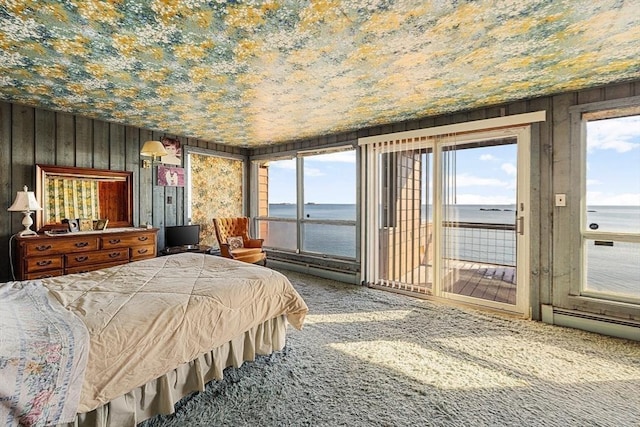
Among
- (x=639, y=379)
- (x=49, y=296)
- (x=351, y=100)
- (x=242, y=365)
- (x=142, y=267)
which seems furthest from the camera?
(x=351, y=100)

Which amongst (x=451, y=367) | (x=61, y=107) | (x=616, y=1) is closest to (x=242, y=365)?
(x=451, y=367)

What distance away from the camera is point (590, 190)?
2941mm

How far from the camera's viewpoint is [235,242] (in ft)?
16.2

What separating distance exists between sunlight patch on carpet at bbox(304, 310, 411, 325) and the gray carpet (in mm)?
48

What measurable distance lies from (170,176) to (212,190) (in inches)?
35.2

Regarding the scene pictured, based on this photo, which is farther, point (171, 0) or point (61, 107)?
point (61, 107)

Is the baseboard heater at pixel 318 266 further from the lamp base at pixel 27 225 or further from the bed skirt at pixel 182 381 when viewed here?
the lamp base at pixel 27 225

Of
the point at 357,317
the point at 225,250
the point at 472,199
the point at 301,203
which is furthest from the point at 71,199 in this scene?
the point at 472,199

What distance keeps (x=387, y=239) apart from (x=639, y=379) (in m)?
2.76

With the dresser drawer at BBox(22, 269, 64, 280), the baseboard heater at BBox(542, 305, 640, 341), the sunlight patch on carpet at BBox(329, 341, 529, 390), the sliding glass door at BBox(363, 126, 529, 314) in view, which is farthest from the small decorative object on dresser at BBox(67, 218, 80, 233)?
the baseboard heater at BBox(542, 305, 640, 341)

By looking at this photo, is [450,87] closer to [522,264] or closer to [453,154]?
[453,154]

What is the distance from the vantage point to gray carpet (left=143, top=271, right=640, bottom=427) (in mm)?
1701

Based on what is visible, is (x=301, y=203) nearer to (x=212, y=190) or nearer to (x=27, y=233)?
(x=212, y=190)

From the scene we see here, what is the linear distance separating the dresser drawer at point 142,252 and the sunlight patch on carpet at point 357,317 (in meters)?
2.47
